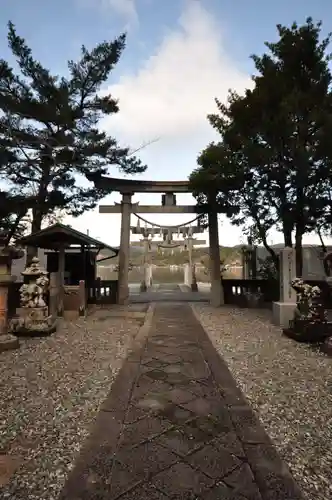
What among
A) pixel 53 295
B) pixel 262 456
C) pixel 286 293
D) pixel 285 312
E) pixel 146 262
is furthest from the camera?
pixel 146 262

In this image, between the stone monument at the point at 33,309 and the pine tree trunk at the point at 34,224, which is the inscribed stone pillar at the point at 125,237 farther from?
the stone monument at the point at 33,309

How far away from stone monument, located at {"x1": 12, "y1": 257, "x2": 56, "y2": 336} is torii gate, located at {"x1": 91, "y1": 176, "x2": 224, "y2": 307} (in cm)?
486

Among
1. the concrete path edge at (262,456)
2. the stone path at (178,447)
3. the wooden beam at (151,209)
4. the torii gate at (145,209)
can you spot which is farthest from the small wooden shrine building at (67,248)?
the concrete path edge at (262,456)

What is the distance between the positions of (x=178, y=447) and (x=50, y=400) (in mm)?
1608

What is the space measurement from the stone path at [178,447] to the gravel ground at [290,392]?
14cm

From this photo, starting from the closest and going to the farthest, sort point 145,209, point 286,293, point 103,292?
1. point 286,293
2. point 145,209
3. point 103,292

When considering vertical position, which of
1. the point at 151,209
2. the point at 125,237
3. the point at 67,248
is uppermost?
the point at 151,209

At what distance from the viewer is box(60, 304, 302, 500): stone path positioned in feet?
6.25

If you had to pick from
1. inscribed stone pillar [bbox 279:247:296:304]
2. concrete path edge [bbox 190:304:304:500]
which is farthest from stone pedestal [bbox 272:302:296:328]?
concrete path edge [bbox 190:304:304:500]

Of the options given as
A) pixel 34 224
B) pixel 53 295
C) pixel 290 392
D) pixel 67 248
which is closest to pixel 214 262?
pixel 67 248

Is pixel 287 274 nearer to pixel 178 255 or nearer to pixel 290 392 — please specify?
pixel 290 392

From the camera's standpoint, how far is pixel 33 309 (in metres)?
6.83

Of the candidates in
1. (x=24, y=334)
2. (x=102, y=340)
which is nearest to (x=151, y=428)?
(x=102, y=340)

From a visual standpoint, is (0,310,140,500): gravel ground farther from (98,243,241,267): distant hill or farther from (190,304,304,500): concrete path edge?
(98,243,241,267): distant hill
